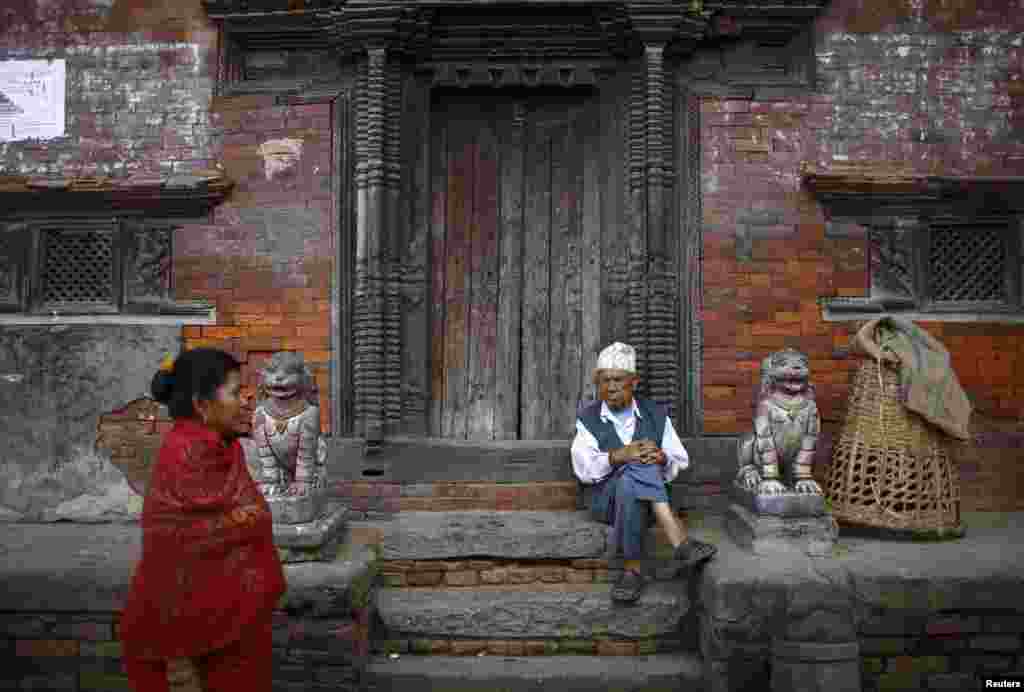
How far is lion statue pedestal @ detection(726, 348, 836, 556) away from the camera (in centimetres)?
448

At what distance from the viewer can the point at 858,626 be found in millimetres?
4148

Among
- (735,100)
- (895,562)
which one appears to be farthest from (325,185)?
(895,562)

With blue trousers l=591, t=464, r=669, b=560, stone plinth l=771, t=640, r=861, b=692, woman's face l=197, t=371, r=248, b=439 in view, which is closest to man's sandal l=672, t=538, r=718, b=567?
blue trousers l=591, t=464, r=669, b=560

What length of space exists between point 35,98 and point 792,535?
5620mm

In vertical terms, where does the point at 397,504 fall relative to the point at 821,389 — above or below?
below

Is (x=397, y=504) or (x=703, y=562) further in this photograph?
(x=397, y=504)

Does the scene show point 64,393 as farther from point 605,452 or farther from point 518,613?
point 605,452

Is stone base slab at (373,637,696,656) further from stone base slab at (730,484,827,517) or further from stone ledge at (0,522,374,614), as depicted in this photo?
stone base slab at (730,484,827,517)

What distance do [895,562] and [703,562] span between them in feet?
3.16

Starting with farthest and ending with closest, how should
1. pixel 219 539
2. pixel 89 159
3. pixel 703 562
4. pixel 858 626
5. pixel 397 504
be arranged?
pixel 89 159 → pixel 397 504 → pixel 703 562 → pixel 858 626 → pixel 219 539

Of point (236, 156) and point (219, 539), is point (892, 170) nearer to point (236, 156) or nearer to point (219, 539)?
point (236, 156)

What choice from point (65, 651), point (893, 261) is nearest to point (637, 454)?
point (893, 261)

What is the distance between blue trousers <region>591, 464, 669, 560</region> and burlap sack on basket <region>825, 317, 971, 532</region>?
3.70ft

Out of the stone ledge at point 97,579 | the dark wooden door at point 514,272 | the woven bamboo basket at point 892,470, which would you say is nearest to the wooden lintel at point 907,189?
the woven bamboo basket at point 892,470
